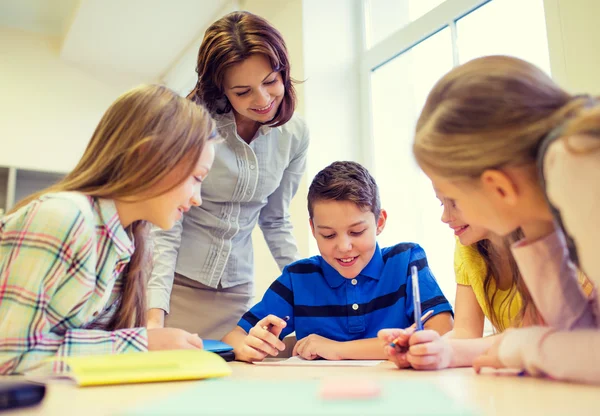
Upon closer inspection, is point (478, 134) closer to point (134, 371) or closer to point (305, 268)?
point (134, 371)

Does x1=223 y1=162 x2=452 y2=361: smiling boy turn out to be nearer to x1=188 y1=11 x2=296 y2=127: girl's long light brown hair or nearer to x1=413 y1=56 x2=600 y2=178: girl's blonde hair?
x1=188 y1=11 x2=296 y2=127: girl's long light brown hair

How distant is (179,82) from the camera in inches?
144

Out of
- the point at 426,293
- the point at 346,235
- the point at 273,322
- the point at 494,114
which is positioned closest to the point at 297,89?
the point at 346,235

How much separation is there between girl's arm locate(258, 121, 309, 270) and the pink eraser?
1122 mm

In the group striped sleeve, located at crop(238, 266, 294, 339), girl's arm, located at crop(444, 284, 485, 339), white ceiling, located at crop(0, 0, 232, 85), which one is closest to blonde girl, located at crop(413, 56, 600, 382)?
girl's arm, located at crop(444, 284, 485, 339)

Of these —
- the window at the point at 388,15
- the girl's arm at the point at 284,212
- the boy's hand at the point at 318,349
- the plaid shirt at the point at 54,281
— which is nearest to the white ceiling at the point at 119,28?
the window at the point at 388,15

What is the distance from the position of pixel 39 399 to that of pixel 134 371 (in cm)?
19

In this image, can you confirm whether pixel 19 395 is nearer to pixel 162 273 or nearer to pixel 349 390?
pixel 349 390

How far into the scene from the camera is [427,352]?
0.76 metres

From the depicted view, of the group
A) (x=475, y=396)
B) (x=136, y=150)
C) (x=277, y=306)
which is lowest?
(x=475, y=396)

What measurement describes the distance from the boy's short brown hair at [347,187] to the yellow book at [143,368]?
2.29 feet

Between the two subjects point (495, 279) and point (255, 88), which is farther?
point (255, 88)

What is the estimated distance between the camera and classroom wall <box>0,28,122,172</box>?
3416 millimetres

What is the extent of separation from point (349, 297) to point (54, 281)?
0.76 metres
